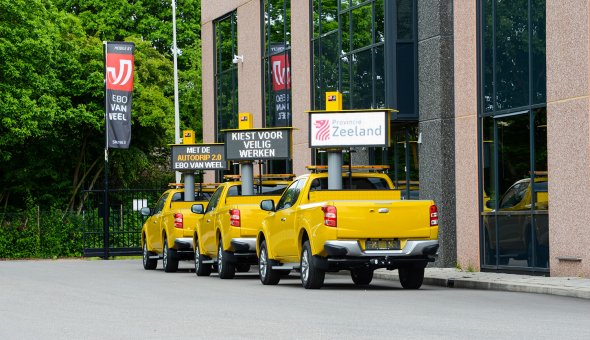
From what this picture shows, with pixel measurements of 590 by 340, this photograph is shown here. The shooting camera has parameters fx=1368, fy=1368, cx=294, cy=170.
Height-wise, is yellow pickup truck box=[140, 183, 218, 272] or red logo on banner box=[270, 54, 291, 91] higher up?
red logo on banner box=[270, 54, 291, 91]

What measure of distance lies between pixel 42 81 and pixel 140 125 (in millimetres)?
11237

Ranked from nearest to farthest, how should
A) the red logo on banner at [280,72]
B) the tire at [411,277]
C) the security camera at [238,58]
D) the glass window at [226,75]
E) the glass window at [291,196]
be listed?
the tire at [411,277], the glass window at [291,196], the red logo on banner at [280,72], the security camera at [238,58], the glass window at [226,75]

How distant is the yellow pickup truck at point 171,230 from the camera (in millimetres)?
29781

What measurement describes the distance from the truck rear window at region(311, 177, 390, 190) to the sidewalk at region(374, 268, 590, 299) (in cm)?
195

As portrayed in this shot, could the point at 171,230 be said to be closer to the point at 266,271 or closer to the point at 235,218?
the point at 235,218

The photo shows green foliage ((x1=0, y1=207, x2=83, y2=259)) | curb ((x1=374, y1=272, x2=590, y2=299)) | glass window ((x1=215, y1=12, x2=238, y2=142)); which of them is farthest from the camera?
green foliage ((x1=0, y1=207, x2=83, y2=259))

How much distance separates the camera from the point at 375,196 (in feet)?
71.7

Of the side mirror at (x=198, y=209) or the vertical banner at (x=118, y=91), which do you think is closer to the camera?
the side mirror at (x=198, y=209)

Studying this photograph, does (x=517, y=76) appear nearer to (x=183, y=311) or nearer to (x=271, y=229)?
(x=271, y=229)

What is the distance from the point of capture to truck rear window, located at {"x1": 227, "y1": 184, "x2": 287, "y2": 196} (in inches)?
1056

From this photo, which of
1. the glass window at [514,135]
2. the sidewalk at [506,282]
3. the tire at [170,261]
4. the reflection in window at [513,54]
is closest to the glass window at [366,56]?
the glass window at [514,135]

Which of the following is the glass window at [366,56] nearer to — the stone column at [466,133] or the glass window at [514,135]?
the stone column at [466,133]

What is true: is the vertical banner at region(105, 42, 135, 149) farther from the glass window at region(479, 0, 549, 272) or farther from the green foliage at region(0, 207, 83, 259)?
the glass window at region(479, 0, 549, 272)

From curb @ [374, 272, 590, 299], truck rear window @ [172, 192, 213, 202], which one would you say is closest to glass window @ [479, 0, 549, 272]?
curb @ [374, 272, 590, 299]
